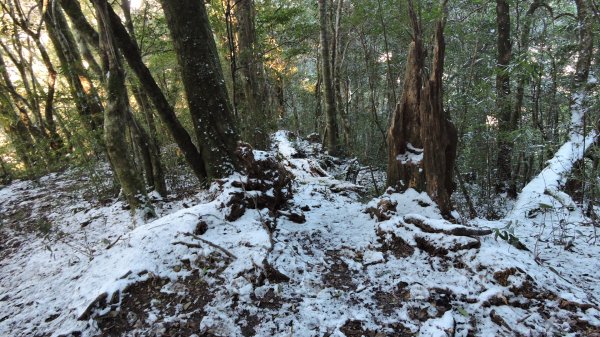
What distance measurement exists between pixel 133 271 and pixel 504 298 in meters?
3.58

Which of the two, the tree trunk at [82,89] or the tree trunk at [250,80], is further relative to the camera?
the tree trunk at [250,80]

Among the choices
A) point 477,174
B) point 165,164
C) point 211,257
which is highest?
point 165,164

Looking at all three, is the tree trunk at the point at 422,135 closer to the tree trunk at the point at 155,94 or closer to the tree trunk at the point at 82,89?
the tree trunk at the point at 155,94

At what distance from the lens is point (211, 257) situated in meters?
3.58

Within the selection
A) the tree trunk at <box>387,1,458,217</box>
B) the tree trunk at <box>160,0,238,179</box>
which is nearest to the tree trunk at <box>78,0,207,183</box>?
the tree trunk at <box>160,0,238,179</box>

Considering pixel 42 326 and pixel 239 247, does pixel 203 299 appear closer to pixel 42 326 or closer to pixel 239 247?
pixel 239 247

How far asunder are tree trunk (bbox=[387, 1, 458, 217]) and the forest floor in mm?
277

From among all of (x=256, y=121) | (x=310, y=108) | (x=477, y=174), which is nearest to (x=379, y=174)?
(x=477, y=174)

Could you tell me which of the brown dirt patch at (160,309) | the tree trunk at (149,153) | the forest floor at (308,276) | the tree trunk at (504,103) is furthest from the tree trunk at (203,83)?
the tree trunk at (504,103)

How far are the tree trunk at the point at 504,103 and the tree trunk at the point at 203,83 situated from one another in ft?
21.0

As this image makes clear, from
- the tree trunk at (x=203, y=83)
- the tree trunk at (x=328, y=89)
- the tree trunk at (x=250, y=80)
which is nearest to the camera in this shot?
the tree trunk at (x=203, y=83)

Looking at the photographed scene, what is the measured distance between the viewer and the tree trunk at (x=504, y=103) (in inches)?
314

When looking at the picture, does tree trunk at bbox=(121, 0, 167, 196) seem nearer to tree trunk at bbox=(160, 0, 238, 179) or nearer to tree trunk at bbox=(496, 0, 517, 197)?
tree trunk at bbox=(160, 0, 238, 179)

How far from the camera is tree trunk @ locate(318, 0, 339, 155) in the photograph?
9914mm
